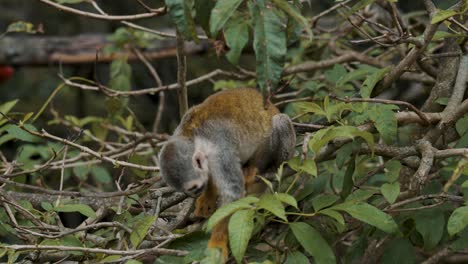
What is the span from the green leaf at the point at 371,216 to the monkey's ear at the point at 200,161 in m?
0.73

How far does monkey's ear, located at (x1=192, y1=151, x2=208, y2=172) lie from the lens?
3008 mm

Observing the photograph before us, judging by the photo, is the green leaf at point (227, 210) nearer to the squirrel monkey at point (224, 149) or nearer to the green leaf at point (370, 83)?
the squirrel monkey at point (224, 149)

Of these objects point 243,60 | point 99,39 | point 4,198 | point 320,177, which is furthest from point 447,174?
point 243,60

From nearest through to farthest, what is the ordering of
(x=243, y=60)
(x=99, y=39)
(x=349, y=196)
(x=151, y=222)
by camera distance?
(x=151, y=222)
(x=349, y=196)
(x=99, y=39)
(x=243, y=60)

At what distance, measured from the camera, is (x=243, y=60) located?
716cm

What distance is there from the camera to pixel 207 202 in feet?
10.5

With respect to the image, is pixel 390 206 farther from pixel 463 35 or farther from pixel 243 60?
pixel 243 60

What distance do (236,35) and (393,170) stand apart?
805 millimetres

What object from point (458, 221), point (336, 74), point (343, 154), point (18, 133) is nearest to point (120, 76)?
point (18, 133)

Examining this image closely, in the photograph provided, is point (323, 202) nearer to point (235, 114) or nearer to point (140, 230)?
point (140, 230)

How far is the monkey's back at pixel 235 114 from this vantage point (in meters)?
3.20

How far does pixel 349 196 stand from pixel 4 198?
130cm

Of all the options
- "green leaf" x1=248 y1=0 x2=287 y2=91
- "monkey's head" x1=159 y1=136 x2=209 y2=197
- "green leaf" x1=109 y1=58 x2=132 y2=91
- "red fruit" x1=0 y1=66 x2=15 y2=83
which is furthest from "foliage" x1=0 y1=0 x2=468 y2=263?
"red fruit" x1=0 y1=66 x2=15 y2=83

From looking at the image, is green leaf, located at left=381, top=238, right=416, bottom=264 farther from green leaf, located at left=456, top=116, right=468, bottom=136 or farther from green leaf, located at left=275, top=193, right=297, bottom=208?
green leaf, located at left=275, top=193, right=297, bottom=208
